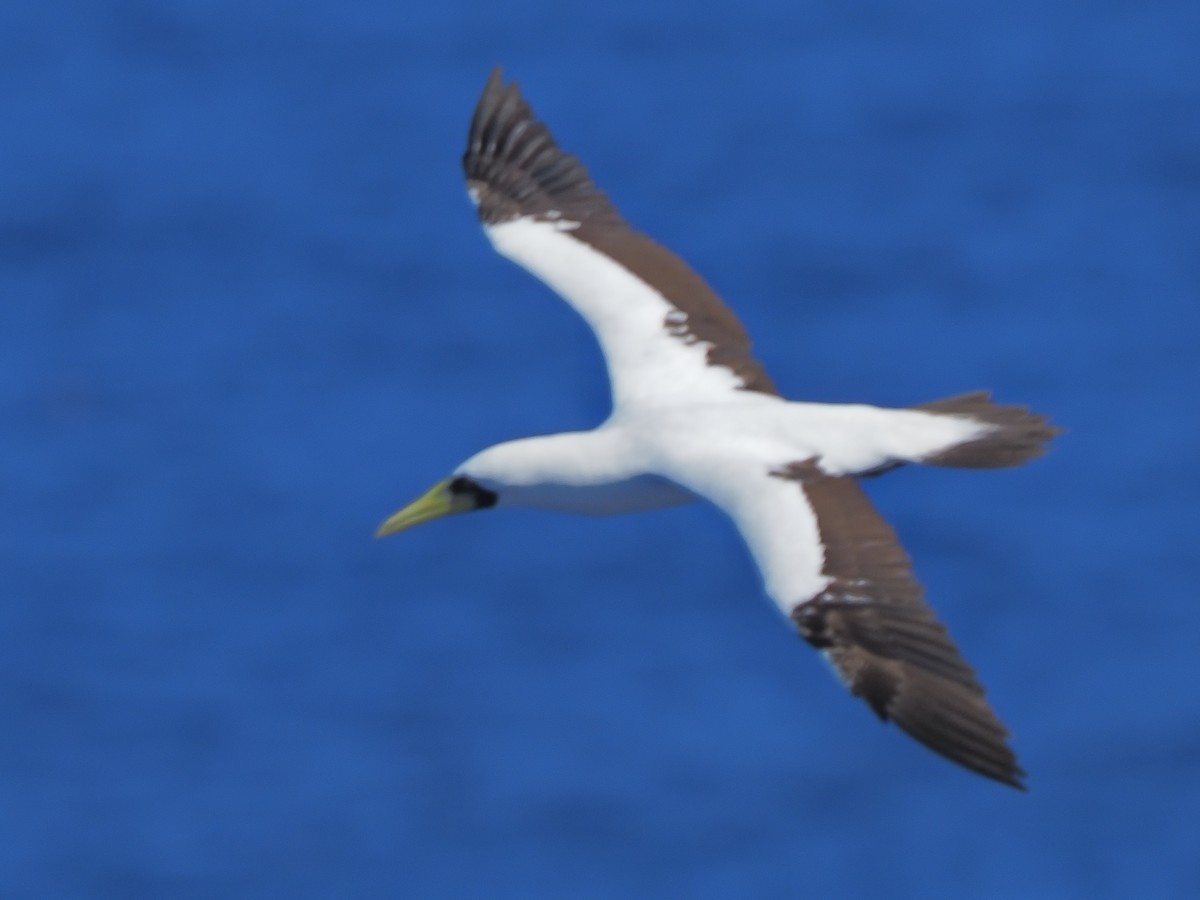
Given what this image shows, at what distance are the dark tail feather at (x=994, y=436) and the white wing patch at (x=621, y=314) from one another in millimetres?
645

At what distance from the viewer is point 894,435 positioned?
6.84 meters

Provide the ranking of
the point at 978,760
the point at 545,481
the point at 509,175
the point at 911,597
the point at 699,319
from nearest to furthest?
1. the point at 978,760
2. the point at 911,597
3. the point at 545,481
4. the point at 699,319
5. the point at 509,175

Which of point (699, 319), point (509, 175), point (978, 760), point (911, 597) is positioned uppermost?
point (509, 175)

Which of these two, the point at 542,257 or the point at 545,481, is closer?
the point at 545,481

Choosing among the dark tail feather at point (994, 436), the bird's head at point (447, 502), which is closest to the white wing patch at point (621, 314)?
the bird's head at point (447, 502)

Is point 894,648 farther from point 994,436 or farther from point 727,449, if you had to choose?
point 994,436

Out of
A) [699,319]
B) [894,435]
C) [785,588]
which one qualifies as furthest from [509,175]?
[785,588]

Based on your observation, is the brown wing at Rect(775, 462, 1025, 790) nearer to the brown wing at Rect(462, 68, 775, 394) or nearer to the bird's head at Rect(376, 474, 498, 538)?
the brown wing at Rect(462, 68, 775, 394)

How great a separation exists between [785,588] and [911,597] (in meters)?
0.30

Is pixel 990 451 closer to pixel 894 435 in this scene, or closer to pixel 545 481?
pixel 894 435

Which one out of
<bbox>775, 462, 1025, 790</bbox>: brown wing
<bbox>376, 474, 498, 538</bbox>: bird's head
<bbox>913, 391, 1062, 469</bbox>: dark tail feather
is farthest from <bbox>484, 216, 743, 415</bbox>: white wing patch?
<bbox>775, 462, 1025, 790</bbox>: brown wing

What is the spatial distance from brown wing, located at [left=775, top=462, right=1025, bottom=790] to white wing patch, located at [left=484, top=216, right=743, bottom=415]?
3.30ft

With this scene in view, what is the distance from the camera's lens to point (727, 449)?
21.9ft

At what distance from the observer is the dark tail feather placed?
693cm
